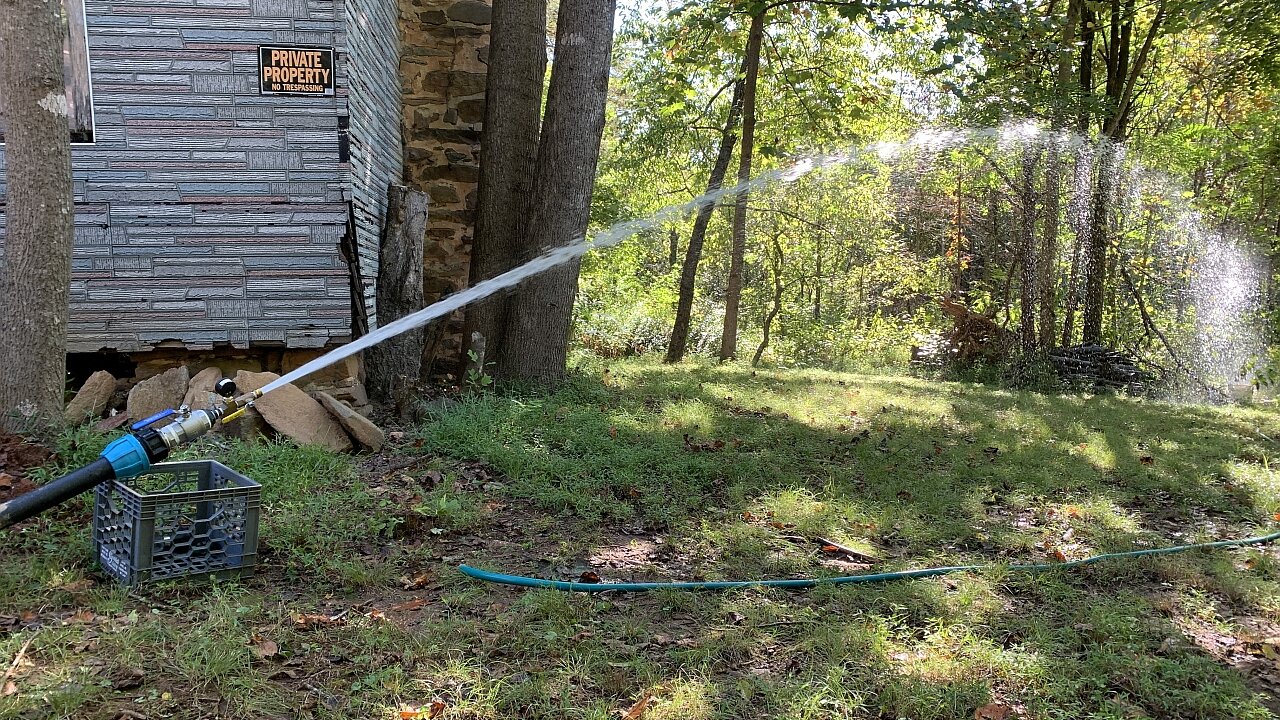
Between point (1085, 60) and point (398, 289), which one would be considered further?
point (1085, 60)

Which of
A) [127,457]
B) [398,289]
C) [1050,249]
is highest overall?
[1050,249]

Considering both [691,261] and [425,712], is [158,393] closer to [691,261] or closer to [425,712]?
[425,712]

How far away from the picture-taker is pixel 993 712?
2.68 metres

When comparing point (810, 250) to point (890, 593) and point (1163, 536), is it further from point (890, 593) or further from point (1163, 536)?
point (890, 593)

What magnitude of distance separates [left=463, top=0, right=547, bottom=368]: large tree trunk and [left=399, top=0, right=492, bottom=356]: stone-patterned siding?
1198mm

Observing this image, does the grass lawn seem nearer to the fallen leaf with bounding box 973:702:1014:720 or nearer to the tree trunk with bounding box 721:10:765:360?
the fallen leaf with bounding box 973:702:1014:720

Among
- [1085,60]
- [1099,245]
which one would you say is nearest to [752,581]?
[1099,245]

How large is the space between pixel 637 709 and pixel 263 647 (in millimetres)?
1276

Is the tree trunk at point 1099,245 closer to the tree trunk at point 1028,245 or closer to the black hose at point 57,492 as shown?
the tree trunk at point 1028,245

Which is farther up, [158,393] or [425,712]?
[158,393]

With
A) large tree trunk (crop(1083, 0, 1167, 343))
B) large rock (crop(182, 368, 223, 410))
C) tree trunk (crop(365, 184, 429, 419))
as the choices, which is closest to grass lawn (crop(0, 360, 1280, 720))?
large rock (crop(182, 368, 223, 410))

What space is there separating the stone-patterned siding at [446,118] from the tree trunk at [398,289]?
1.75 meters

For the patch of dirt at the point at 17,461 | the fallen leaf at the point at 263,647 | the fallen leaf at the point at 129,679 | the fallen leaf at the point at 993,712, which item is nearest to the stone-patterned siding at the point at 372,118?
the patch of dirt at the point at 17,461

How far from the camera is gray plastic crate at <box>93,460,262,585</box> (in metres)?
3.18
